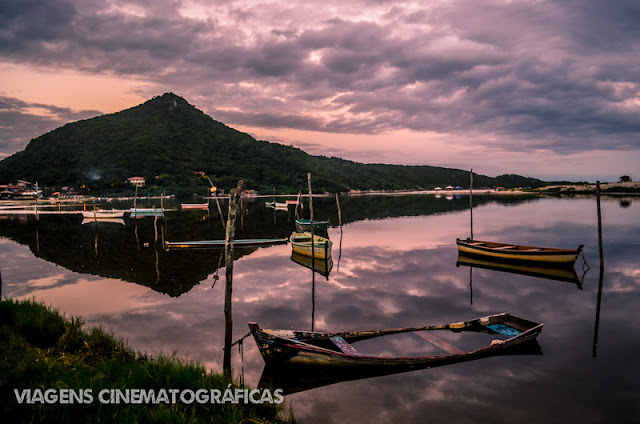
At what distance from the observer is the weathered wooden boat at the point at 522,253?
83.6 ft

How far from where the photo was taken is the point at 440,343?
1280 cm

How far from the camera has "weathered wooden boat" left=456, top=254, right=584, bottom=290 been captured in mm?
24375

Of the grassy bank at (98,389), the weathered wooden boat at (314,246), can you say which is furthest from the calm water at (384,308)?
the grassy bank at (98,389)

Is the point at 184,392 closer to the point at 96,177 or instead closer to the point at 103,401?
the point at 103,401

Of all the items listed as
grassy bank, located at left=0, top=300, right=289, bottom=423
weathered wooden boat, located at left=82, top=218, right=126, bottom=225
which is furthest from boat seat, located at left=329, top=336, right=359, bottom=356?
weathered wooden boat, located at left=82, top=218, right=126, bottom=225

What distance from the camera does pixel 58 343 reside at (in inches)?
421

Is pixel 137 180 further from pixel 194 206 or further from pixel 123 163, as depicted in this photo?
pixel 194 206

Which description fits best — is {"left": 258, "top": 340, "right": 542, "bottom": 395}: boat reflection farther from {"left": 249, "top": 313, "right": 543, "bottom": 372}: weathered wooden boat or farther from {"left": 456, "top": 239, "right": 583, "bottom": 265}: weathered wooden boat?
{"left": 456, "top": 239, "right": 583, "bottom": 265}: weathered wooden boat

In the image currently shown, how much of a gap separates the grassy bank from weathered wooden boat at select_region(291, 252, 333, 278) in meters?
16.4

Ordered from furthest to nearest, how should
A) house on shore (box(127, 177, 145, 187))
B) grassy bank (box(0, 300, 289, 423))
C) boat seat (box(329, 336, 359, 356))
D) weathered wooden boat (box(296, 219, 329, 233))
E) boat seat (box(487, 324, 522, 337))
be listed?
1. house on shore (box(127, 177, 145, 187))
2. weathered wooden boat (box(296, 219, 329, 233))
3. boat seat (box(487, 324, 522, 337))
4. boat seat (box(329, 336, 359, 356))
5. grassy bank (box(0, 300, 289, 423))

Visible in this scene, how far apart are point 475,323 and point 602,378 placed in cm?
393


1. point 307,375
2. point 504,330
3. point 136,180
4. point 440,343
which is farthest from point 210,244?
point 136,180

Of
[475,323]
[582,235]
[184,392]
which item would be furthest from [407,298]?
[582,235]

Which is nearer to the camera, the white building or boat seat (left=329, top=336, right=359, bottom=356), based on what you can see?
boat seat (left=329, top=336, right=359, bottom=356)
